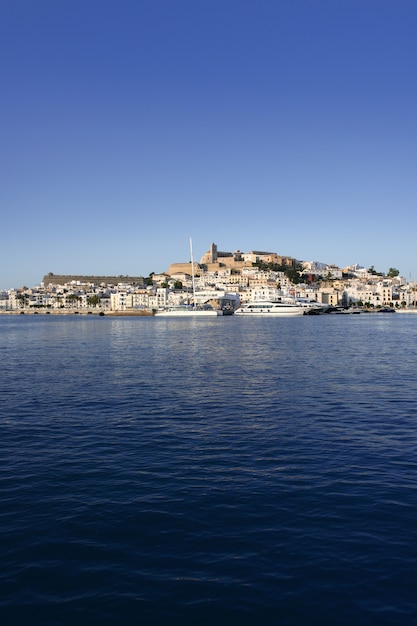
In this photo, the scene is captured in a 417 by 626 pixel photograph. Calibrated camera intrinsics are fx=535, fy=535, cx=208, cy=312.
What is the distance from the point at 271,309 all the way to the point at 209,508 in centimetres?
13687

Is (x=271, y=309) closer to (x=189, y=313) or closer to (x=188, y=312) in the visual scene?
(x=189, y=313)

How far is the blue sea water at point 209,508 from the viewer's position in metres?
7.38

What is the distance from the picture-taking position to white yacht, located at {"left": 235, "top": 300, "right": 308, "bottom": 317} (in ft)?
474

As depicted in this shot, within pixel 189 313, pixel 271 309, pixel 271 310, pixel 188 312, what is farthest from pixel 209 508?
Answer: pixel 188 312

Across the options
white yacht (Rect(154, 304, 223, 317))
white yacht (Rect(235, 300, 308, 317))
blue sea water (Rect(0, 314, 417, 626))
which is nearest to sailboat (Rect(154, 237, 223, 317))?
white yacht (Rect(154, 304, 223, 317))

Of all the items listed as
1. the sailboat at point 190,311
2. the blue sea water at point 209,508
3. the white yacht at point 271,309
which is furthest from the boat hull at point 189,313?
the blue sea water at point 209,508

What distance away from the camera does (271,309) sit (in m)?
146

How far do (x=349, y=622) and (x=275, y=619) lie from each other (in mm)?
937

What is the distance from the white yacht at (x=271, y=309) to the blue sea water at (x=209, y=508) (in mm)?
121470

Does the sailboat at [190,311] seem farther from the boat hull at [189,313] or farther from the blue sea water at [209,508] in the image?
the blue sea water at [209,508]

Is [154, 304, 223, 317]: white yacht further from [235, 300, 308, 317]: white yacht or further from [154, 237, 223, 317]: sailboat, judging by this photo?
[235, 300, 308, 317]: white yacht

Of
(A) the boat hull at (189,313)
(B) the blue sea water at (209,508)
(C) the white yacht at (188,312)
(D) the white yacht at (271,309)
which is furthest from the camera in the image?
(C) the white yacht at (188,312)

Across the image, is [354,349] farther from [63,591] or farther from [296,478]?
[63,591]

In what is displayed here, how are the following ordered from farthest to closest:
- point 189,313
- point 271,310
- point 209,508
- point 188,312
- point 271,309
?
point 188,312, point 189,313, point 271,309, point 271,310, point 209,508
